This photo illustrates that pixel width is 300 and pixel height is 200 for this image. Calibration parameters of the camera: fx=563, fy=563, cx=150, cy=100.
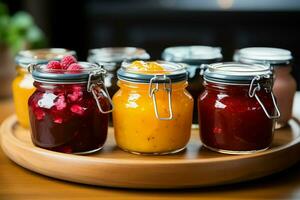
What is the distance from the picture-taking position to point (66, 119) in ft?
3.15

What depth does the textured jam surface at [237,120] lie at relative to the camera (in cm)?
96

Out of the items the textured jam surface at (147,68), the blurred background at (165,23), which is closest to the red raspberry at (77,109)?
the textured jam surface at (147,68)

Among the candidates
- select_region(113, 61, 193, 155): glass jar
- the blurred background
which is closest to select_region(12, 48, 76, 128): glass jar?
select_region(113, 61, 193, 155): glass jar

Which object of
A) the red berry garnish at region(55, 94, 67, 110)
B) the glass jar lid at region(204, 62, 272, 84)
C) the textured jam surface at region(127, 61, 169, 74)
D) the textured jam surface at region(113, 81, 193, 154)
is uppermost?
the textured jam surface at region(127, 61, 169, 74)

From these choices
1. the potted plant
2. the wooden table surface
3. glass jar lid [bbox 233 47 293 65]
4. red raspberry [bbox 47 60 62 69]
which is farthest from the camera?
the potted plant

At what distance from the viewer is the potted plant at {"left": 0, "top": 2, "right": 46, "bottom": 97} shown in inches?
62.4

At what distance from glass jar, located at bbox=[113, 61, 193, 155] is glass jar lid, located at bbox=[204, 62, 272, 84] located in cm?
A: 5

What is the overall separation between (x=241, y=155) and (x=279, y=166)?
7 centimetres

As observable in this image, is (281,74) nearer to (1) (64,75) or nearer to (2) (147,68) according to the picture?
(2) (147,68)

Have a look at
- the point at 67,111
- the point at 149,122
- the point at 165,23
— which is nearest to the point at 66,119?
the point at 67,111

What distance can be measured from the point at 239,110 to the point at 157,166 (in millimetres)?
176

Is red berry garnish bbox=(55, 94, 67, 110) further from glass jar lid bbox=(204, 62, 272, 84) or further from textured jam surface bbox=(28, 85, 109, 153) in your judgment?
glass jar lid bbox=(204, 62, 272, 84)

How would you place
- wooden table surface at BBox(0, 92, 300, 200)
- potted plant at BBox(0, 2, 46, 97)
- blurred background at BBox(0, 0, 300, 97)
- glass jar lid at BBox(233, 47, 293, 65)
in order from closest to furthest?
wooden table surface at BBox(0, 92, 300, 200) → glass jar lid at BBox(233, 47, 293, 65) → potted plant at BBox(0, 2, 46, 97) → blurred background at BBox(0, 0, 300, 97)

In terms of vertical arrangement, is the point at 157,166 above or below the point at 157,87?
below
